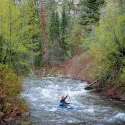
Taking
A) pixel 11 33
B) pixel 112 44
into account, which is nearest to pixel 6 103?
pixel 11 33

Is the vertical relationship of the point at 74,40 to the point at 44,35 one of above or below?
below

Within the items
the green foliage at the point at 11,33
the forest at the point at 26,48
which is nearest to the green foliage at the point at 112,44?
the forest at the point at 26,48

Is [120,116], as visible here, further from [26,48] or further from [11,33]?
[11,33]

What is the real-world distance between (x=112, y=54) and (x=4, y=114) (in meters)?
9.37

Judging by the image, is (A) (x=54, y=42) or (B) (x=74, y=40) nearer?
(B) (x=74, y=40)

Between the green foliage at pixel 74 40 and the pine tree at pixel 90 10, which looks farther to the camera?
the green foliage at pixel 74 40

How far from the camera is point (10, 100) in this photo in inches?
258

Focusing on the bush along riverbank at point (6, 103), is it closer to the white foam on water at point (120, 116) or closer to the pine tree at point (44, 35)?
the white foam on water at point (120, 116)

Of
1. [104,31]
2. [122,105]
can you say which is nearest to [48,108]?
[122,105]

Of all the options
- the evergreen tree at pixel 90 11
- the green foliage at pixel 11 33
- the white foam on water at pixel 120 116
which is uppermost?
the evergreen tree at pixel 90 11

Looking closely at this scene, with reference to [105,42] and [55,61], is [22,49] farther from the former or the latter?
[55,61]

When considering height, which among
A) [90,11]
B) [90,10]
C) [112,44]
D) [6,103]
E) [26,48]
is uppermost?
[90,10]

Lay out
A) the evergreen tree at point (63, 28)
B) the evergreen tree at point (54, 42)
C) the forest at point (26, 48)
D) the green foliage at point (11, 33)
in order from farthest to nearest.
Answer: the evergreen tree at point (63, 28)
the evergreen tree at point (54, 42)
the green foliage at point (11, 33)
the forest at point (26, 48)

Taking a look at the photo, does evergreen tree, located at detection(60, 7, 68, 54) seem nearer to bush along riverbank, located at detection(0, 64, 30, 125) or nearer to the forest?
the forest
